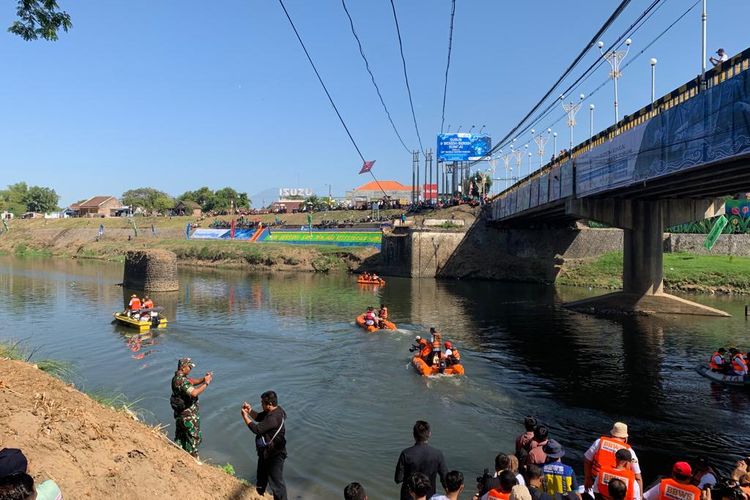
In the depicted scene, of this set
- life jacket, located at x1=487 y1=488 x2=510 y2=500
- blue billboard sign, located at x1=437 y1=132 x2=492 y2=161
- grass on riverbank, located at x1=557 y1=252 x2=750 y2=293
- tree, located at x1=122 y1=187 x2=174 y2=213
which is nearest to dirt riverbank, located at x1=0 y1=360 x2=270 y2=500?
life jacket, located at x1=487 y1=488 x2=510 y2=500

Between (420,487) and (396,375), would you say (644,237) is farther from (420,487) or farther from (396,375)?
(420,487)

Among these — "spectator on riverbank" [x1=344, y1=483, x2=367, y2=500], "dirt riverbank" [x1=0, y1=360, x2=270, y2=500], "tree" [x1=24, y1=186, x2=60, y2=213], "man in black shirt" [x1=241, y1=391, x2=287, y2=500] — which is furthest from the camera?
"tree" [x1=24, y1=186, x2=60, y2=213]

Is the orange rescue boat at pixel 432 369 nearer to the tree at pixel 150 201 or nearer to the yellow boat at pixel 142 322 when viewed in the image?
the yellow boat at pixel 142 322

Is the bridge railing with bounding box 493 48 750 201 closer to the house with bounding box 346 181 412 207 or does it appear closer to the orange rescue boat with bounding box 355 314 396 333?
the orange rescue boat with bounding box 355 314 396 333

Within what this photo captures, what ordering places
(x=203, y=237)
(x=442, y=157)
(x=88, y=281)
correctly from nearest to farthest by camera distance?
(x=88, y=281) < (x=442, y=157) < (x=203, y=237)

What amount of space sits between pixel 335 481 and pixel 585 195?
26603mm

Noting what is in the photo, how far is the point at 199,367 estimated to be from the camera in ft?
72.6

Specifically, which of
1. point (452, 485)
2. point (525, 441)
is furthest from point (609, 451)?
point (452, 485)

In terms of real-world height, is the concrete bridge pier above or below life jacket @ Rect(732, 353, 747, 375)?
above

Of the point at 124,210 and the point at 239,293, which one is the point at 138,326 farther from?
the point at 124,210

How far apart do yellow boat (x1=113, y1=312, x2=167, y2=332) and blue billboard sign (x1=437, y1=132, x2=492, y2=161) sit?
5411 cm

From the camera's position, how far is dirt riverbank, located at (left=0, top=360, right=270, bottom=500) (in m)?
6.67

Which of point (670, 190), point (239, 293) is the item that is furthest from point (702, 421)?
point (239, 293)

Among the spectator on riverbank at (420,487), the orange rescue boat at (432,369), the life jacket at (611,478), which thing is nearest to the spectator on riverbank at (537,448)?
the life jacket at (611,478)
